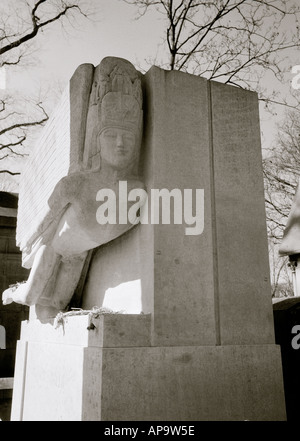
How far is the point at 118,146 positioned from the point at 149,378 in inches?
54.0

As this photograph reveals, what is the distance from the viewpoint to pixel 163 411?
2215 millimetres

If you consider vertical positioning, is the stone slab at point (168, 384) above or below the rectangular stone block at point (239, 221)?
below

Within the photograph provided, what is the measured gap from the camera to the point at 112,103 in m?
2.62

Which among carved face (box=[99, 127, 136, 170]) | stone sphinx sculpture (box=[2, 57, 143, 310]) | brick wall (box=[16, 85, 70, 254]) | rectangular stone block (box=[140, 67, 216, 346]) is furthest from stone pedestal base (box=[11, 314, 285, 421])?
brick wall (box=[16, 85, 70, 254])

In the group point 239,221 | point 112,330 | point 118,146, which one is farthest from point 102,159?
point 112,330

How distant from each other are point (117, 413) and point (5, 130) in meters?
10.0

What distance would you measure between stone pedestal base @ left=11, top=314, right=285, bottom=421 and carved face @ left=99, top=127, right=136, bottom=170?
0.97 m

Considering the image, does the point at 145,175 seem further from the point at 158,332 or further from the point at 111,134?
the point at 158,332

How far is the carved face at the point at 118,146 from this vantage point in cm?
261

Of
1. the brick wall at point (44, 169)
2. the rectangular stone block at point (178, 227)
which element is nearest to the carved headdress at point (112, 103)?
the rectangular stone block at point (178, 227)

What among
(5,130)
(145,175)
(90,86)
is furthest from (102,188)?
(5,130)

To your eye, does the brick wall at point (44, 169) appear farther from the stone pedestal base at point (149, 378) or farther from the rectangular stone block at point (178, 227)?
the stone pedestal base at point (149, 378)

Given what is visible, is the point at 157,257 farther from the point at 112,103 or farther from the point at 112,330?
the point at 112,103

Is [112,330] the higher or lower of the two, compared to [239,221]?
lower
